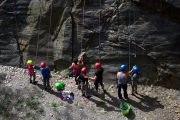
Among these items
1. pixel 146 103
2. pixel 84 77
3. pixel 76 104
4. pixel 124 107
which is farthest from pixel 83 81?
pixel 146 103

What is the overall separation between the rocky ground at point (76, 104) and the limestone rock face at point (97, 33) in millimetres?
886

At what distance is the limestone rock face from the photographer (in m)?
18.3

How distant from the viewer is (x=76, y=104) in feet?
58.0

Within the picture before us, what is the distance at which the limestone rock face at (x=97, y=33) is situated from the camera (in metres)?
18.3

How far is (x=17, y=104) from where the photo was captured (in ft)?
57.8

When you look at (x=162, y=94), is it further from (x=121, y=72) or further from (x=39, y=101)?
(x=39, y=101)

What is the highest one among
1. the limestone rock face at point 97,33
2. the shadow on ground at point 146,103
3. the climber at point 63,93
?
the limestone rock face at point 97,33

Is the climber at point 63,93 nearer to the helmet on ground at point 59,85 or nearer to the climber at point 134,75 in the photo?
the helmet on ground at point 59,85

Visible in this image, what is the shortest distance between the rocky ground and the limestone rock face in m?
0.89

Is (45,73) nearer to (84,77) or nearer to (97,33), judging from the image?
(84,77)

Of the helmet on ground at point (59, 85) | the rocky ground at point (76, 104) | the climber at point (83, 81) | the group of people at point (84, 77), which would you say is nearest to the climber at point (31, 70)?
the group of people at point (84, 77)

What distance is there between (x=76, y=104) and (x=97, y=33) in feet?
10.3

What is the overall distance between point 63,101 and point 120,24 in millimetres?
3803

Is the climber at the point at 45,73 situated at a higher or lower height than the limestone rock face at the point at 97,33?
lower
